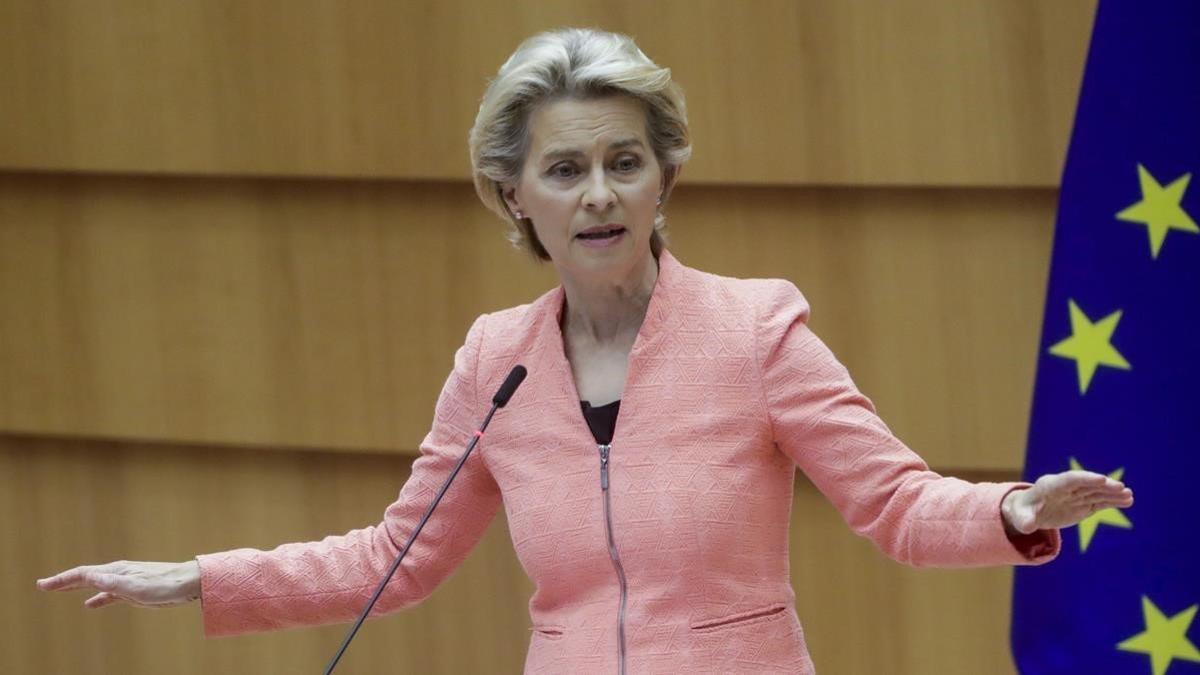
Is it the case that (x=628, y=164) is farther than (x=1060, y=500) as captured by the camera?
Yes

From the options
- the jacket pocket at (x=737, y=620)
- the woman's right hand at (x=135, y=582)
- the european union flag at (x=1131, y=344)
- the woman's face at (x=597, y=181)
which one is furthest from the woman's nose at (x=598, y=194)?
the european union flag at (x=1131, y=344)

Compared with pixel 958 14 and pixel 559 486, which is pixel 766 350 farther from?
pixel 958 14

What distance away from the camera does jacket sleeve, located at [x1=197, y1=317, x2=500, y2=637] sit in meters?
1.91

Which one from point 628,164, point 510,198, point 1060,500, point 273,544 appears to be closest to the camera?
point 1060,500

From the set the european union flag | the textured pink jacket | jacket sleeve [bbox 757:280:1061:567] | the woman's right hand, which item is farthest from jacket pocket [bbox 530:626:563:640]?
the european union flag

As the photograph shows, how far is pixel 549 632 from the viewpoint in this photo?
Answer: 1.78m

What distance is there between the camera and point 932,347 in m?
2.72

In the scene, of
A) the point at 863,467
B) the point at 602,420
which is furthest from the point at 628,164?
the point at 863,467

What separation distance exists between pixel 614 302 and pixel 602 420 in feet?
0.46

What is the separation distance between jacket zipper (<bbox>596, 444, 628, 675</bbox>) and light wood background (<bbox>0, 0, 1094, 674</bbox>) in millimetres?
1086

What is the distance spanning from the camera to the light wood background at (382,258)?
8.80 ft

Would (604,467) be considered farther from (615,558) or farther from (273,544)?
(273,544)

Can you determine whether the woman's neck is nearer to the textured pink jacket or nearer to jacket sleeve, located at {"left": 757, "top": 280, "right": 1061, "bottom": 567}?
the textured pink jacket

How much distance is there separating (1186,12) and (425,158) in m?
1.26
